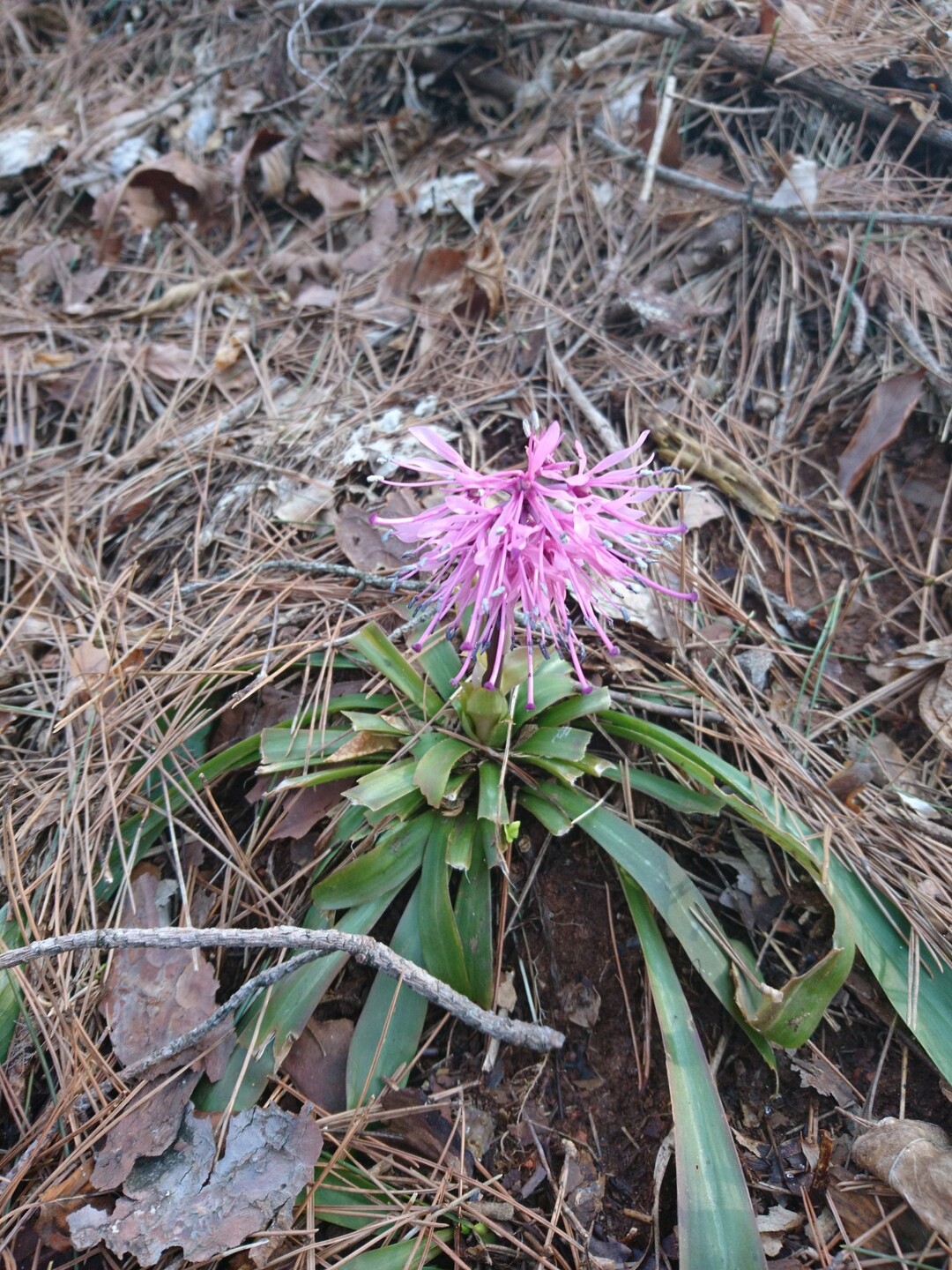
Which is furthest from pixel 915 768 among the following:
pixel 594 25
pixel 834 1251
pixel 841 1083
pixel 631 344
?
pixel 594 25

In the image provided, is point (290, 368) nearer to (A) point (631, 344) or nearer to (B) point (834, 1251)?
(A) point (631, 344)

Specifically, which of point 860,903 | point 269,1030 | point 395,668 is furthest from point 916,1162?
point 395,668

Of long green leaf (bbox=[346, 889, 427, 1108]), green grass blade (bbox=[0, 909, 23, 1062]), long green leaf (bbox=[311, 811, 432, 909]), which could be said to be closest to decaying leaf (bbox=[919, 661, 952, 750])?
long green leaf (bbox=[311, 811, 432, 909])

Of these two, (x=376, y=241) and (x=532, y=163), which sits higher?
(x=532, y=163)

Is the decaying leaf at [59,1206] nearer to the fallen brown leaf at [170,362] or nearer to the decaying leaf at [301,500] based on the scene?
the decaying leaf at [301,500]

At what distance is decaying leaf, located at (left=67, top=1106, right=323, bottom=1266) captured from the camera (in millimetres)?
1493

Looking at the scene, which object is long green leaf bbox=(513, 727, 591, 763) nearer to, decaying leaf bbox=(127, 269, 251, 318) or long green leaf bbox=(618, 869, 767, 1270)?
long green leaf bbox=(618, 869, 767, 1270)

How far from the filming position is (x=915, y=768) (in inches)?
84.0

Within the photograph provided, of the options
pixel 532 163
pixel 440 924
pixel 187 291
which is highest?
pixel 532 163

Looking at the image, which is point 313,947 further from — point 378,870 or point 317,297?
point 317,297

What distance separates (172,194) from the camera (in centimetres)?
361

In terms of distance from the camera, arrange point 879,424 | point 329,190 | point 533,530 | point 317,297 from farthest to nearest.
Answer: point 329,190, point 317,297, point 879,424, point 533,530

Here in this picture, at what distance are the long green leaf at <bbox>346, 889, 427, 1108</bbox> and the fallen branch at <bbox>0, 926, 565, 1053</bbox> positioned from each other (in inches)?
4.7

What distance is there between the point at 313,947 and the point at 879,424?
2342 mm
